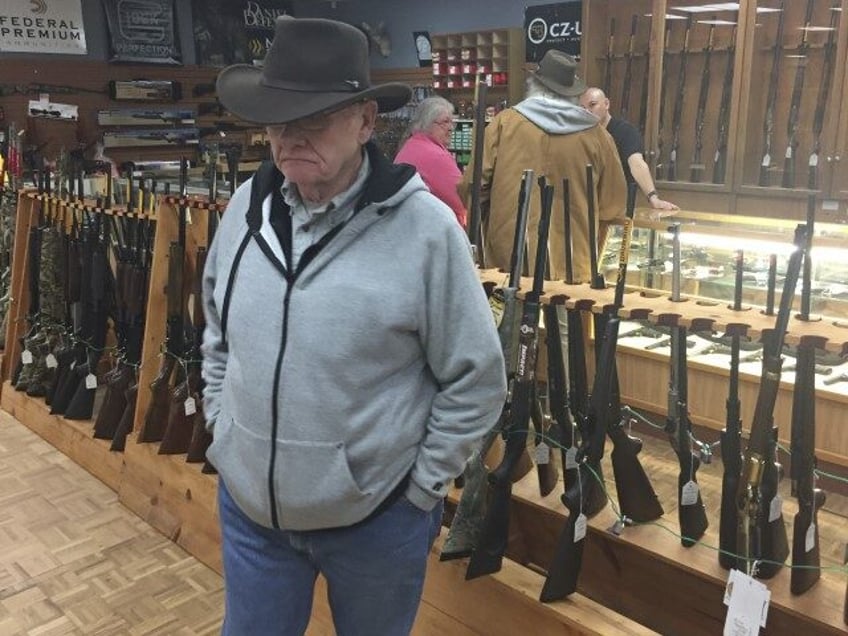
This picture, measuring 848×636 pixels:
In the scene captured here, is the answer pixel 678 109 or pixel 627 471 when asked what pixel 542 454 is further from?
pixel 678 109

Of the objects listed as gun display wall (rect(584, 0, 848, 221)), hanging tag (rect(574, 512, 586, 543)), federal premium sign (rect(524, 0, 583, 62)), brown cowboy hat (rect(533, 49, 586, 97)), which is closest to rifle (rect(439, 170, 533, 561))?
hanging tag (rect(574, 512, 586, 543))

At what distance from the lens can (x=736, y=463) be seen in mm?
1929

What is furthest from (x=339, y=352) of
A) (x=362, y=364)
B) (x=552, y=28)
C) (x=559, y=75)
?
(x=552, y=28)

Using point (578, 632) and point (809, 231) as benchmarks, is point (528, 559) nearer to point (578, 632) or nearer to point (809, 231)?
point (578, 632)

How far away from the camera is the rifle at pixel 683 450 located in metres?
2.07

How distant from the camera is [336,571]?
1.52m

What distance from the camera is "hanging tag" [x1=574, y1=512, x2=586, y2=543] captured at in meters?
2.04

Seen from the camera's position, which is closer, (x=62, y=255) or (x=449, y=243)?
(x=449, y=243)

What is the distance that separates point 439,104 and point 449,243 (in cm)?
283

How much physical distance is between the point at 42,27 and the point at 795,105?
6849 mm

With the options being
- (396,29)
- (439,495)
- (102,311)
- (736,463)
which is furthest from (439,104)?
(396,29)

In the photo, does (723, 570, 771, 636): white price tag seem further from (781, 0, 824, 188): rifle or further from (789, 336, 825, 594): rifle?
(781, 0, 824, 188): rifle

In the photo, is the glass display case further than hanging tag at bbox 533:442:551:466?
Yes

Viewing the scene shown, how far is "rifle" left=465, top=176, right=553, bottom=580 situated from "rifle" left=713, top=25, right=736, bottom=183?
14.0ft
